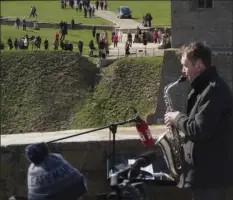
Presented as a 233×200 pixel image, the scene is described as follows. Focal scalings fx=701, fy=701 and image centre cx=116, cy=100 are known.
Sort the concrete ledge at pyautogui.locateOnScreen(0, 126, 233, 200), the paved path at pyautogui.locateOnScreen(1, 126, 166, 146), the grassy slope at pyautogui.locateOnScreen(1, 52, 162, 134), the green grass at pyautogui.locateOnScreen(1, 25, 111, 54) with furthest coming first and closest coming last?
the green grass at pyautogui.locateOnScreen(1, 25, 111, 54) → the grassy slope at pyautogui.locateOnScreen(1, 52, 162, 134) → the paved path at pyautogui.locateOnScreen(1, 126, 166, 146) → the concrete ledge at pyautogui.locateOnScreen(0, 126, 233, 200)

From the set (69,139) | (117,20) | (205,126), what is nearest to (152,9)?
(117,20)

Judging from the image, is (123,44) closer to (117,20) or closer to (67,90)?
(117,20)

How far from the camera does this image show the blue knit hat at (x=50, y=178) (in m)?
4.55

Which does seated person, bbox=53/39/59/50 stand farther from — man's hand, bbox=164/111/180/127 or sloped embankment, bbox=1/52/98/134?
man's hand, bbox=164/111/180/127

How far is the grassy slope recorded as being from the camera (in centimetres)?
3588

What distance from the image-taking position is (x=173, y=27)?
1158 inches

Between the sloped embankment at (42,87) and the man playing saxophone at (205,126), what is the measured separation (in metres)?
30.9

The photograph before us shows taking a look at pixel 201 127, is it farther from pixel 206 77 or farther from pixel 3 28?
pixel 3 28

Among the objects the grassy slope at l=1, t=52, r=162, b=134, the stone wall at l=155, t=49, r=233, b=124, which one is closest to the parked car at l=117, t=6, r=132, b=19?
the grassy slope at l=1, t=52, r=162, b=134

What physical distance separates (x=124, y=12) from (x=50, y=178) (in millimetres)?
45585

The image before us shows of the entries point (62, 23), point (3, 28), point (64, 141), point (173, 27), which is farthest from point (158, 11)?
point (64, 141)

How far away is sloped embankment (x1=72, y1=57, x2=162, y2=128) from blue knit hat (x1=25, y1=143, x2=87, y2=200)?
29742mm

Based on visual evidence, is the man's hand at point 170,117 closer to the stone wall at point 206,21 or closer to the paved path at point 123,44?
the stone wall at point 206,21

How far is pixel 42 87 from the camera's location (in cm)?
3841
